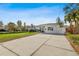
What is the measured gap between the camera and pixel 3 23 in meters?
7.09

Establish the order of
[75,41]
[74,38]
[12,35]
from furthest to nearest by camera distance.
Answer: [12,35] < [74,38] < [75,41]

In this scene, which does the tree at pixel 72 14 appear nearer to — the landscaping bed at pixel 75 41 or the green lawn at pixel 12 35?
the landscaping bed at pixel 75 41

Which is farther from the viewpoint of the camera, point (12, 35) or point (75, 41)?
point (12, 35)

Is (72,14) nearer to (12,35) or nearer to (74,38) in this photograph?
(74,38)

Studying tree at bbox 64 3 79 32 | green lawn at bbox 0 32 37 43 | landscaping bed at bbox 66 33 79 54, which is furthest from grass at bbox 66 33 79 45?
green lawn at bbox 0 32 37 43

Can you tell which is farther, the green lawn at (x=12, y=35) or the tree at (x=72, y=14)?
the green lawn at (x=12, y=35)

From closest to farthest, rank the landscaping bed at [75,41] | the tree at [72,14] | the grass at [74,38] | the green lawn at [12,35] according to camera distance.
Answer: the landscaping bed at [75,41]
the tree at [72,14]
the grass at [74,38]
the green lawn at [12,35]

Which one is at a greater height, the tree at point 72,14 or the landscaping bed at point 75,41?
the tree at point 72,14

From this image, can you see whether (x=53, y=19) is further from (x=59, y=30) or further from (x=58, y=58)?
(x=58, y=58)

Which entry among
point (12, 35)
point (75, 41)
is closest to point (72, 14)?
point (75, 41)

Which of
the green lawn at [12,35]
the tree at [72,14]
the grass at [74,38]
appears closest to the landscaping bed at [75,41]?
the grass at [74,38]

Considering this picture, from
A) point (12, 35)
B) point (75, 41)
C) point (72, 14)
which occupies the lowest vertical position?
point (75, 41)

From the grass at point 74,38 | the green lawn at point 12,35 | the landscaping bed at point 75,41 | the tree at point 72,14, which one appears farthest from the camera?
the green lawn at point 12,35

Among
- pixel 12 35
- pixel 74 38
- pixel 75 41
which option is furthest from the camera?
pixel 12 35
